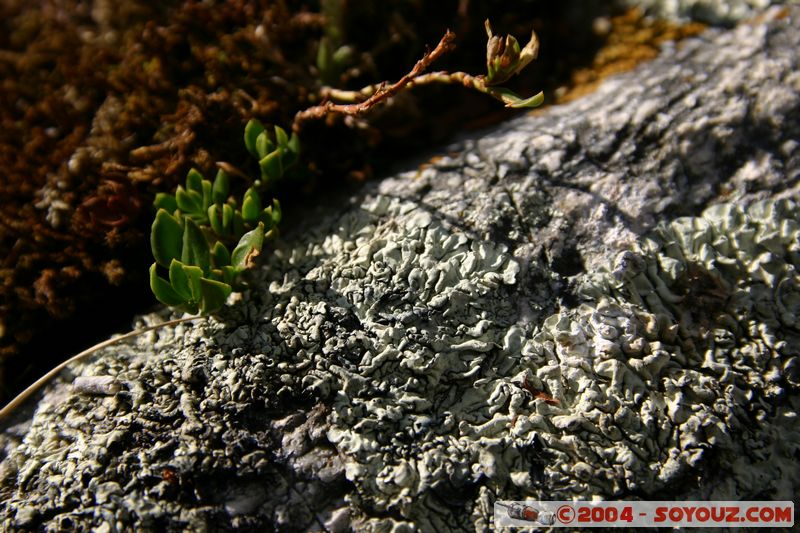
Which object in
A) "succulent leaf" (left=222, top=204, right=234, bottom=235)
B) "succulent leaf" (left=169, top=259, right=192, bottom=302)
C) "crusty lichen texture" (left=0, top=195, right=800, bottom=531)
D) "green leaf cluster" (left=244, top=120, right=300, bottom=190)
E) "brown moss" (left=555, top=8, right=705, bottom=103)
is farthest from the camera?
"brown moss" (left=555, top=8, right=705, bottom=103)

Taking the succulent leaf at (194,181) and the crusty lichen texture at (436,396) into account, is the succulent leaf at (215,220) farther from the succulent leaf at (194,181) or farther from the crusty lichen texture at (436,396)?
the crusty lichen texture at (436,396)

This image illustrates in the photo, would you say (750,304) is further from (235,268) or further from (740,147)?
(235,268)

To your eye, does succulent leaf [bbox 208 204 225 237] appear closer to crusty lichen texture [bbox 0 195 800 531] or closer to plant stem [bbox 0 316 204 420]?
crusty lichen texture [bbox 0 195 800 531]

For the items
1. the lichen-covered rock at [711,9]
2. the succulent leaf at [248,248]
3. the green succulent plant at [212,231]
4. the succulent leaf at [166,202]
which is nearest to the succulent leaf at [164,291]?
the green succulent plant at [212,231]

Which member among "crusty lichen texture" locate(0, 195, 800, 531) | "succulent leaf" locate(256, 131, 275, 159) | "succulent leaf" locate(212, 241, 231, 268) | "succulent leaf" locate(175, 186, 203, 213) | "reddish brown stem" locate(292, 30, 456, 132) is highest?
"reddish brown stem" locate(292, 30, 456, 132)

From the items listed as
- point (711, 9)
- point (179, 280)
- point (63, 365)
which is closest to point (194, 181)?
point (179, 280)

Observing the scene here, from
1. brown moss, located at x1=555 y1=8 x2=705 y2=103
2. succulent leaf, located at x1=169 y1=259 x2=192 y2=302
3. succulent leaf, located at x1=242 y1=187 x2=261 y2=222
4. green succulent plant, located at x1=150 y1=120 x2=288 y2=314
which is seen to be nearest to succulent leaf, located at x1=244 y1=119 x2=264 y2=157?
green succulent plant, located at x1=150 y1=120 x2=288 y2=314

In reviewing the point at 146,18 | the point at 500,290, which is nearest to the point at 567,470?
the point at 500,290

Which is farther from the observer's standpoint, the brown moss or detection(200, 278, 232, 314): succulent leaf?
the brown moss

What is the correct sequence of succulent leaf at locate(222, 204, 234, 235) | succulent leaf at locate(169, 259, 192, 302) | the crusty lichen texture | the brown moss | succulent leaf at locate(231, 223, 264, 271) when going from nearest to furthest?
1. the crusty lichen texture
2. succulent leaf at locate(169, 259, 192, 302)
3. succulent leaf at locate(231, 223, 264, 271)
4. succulent leaf at locate(222, 204, 234, 235)
5. the brown moss
